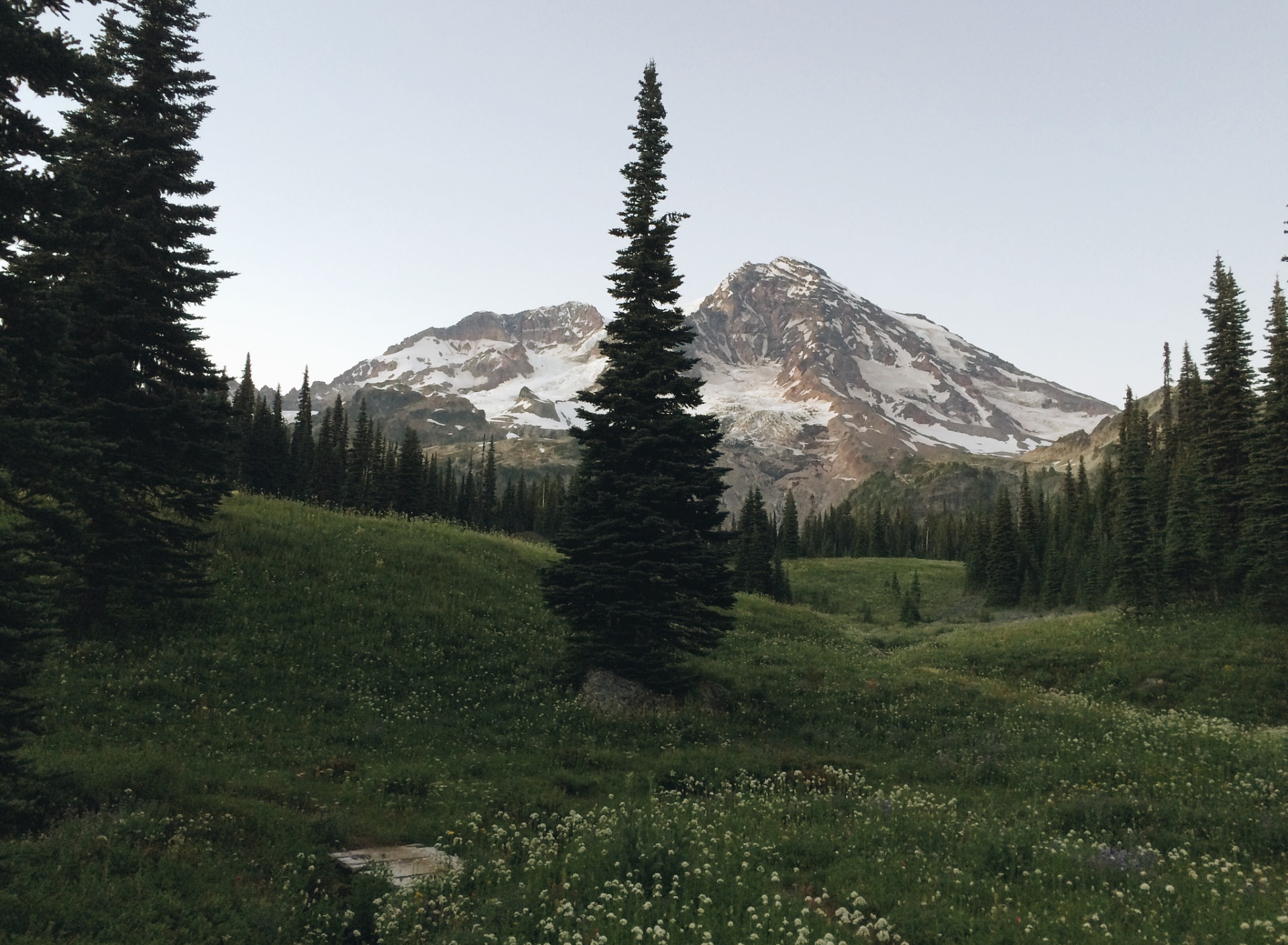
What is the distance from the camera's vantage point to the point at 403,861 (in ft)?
35.3

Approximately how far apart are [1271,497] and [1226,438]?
1018cm

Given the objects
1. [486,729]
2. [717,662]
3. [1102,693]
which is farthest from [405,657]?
[1102,693]

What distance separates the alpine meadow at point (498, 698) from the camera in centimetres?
879

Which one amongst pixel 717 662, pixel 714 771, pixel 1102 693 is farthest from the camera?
pixel 1102 693

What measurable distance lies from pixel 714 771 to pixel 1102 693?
23.4 meters

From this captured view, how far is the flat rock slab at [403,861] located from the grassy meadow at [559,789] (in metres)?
0.27

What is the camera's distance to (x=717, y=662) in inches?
1064

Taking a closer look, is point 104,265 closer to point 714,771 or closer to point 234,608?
point 234,608

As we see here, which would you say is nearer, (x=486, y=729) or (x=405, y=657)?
(x=486, y=729)

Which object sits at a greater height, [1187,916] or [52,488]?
[52,488]

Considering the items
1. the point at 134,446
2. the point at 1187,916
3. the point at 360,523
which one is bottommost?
the point at 1187,916

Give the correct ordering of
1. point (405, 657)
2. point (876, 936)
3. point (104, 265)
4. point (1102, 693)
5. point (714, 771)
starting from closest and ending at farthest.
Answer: point (876, 936)
point (714, 771)
point (104, 265)
point (405, 657)
point (1102, 693)

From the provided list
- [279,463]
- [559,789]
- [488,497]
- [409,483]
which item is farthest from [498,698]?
[488,497]

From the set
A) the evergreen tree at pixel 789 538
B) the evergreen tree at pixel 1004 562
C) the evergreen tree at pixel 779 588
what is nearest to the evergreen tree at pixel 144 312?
the evergreen tree at pixel 779 588
